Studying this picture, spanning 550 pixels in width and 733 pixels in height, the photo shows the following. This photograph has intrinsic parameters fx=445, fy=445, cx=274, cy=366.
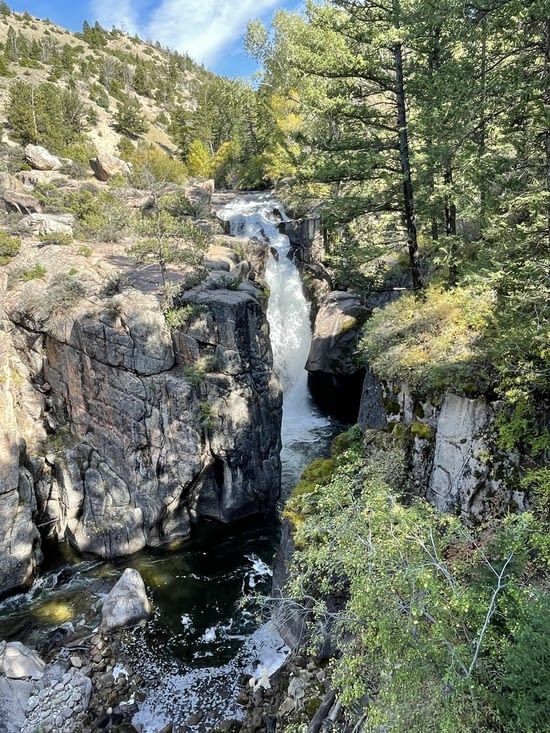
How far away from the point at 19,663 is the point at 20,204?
81.0 ft

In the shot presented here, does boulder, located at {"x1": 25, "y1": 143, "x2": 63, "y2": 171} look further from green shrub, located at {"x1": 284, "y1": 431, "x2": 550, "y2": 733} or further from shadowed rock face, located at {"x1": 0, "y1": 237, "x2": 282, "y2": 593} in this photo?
green shrub, located at {"x1": 284, "y1": 431, "x2": 550, "y2": 733}

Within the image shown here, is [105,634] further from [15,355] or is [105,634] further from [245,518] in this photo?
[15,355]

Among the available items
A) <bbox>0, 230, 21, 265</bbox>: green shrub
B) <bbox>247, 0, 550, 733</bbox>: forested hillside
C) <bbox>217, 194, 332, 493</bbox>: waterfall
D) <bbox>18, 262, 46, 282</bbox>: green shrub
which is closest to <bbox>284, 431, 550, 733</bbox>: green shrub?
<bbox>247, 0, 550, 733</bbox>: forested hillside

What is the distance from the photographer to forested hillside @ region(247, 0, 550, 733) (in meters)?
4.55

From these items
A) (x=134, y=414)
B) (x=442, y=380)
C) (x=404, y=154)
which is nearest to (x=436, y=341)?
(x=442, y=380)

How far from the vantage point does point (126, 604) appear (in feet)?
45.3

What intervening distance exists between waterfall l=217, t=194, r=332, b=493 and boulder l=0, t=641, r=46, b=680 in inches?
430

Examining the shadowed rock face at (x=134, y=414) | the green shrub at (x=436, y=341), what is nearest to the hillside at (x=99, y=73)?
the shadowed rock face at (x=134, y=414)

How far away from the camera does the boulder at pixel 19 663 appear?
11633mm

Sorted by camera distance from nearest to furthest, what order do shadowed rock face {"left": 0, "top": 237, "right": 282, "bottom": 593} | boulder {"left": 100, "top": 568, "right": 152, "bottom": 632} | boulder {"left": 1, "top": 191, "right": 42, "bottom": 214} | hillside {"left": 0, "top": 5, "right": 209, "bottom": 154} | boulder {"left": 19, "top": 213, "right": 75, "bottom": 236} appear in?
boulder {"left": 100, "top": 568, "right": 152, "bottom": 632} < shadowed rock face {"left": 0, "top": 237, "right": 282, "bottom": 593} < boulder {"left": 19, "top": 213, "right": 75, "bottom": 236} < boulder {"left": 1, "top": 191, "right": 42, "bottom": 214} < hillside {"left": 0, "top": 5, "right": 209, "bottom": 154}

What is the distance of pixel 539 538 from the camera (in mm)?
5039

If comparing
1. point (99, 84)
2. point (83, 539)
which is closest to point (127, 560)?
point (83, 539)

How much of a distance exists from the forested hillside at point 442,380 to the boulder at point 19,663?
292 inches

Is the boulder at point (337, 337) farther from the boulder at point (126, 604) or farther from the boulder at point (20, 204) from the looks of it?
the boulder at point (20, 204)
